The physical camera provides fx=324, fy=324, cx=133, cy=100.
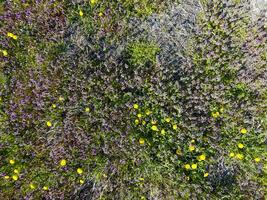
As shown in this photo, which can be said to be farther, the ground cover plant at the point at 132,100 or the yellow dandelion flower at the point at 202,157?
the ground cover plant at the point at 132,100

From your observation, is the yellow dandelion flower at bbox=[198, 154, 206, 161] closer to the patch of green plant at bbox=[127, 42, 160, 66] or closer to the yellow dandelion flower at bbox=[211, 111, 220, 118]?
the yellow dandelion flower at bbox=[211, 111, 220, 118]

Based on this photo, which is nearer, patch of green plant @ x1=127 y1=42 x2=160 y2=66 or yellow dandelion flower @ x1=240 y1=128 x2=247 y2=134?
yellow dandelion flower @ x1=240 y1=128 x2=247 y2=134

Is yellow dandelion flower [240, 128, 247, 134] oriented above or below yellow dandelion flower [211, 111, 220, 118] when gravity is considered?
above

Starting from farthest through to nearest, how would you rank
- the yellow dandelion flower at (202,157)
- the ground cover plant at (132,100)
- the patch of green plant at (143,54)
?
the patch of green plant at (143,54)
the ground cover plant at (132,100)
the yellow dandelion flower at (202,157)

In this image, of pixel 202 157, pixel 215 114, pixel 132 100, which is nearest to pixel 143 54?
pixel 132 100

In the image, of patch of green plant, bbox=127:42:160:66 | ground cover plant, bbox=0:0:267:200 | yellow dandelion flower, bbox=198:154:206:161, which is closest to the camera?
yellow dandelion flower, bbox=198:154:206:161

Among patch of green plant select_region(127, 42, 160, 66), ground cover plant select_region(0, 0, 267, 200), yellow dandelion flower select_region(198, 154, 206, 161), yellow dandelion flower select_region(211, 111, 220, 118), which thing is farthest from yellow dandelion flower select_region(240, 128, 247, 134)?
patch of green plant select_region(127, 42, 160, 66)

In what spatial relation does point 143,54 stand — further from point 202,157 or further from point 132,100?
point 202,157

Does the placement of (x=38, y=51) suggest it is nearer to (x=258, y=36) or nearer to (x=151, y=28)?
(x=151, y=28)

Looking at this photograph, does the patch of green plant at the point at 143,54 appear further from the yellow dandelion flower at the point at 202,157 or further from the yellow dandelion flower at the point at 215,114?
the yellow dandelion flower at the point at 202,157

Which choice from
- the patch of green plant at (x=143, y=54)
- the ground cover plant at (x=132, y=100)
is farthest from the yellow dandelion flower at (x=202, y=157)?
the patch of green plant at (x=143, y=54)
